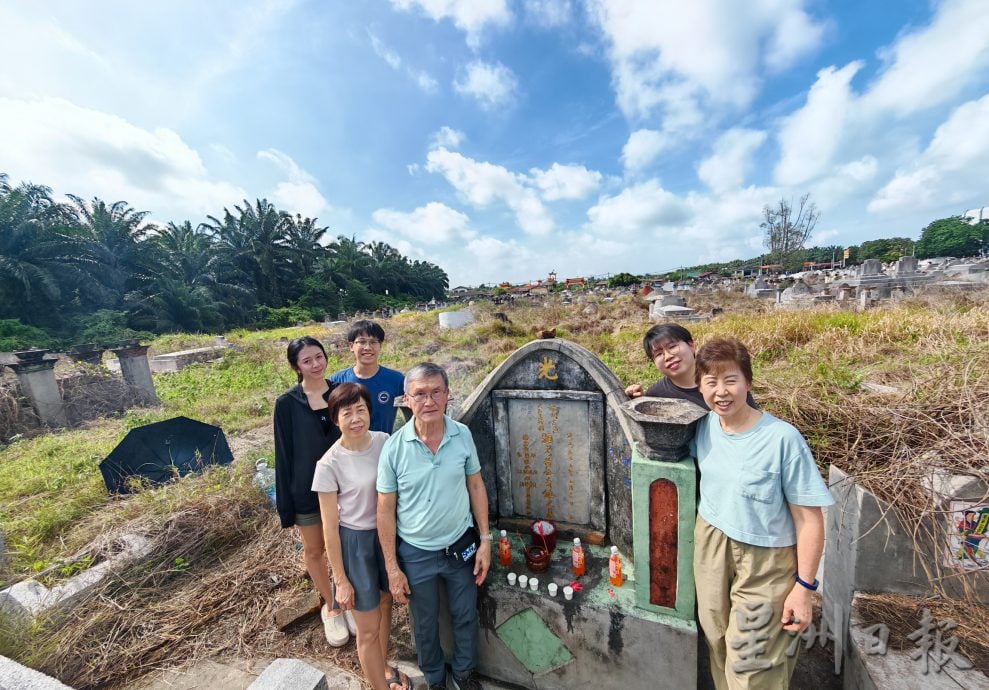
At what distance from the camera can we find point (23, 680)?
1.90 m

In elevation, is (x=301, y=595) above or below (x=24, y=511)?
below

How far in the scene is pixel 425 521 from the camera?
1916 mm

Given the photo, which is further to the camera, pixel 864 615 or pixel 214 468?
pixel 214 468

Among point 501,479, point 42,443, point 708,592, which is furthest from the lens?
point 42,443

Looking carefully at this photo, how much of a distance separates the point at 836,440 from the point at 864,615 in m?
1.19

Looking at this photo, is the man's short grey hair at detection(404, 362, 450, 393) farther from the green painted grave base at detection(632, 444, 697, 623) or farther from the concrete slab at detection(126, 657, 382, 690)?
the concrete slab at detection(126, 657, 382, 690)

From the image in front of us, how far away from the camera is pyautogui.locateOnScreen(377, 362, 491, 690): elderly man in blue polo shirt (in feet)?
6.23

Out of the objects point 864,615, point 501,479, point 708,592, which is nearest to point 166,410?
point 501,479

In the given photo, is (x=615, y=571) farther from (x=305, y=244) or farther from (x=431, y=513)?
(x=305, y=244)

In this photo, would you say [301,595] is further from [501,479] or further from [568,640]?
[568,640]

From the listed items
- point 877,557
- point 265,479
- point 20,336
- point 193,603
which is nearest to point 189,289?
point 20,336

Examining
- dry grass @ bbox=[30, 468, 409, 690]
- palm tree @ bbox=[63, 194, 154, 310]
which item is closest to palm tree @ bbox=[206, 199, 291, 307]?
palm tree @ bbox=[63, 194, 154, 310]

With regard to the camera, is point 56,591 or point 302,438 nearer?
point 302,438

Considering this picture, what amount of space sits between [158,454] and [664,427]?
218 inches
